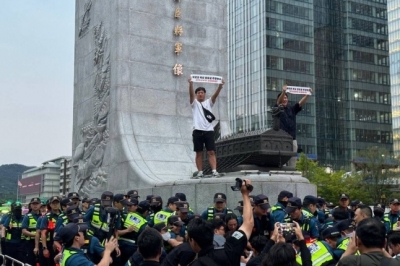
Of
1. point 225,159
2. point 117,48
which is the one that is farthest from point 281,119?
point 117,48

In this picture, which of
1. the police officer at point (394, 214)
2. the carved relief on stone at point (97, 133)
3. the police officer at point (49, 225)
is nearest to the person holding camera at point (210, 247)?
the police officer at point (394, 214)

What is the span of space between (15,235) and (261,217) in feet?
17.9

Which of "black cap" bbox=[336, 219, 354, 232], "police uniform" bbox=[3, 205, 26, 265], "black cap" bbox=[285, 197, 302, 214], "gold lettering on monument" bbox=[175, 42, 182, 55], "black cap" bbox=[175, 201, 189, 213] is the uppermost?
"gold lettering on monument" bbox=[175, 42, 182, 55]

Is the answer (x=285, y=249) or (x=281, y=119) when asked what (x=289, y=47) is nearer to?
(x=281, y=119)

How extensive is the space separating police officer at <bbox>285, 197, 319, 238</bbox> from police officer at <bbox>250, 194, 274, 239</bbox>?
292mm

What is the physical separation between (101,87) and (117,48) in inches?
59.3

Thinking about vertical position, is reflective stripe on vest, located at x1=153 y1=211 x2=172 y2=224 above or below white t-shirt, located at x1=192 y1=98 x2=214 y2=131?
below

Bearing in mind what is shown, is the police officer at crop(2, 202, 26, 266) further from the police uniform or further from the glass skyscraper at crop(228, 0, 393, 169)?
the glass skyscraper at crop(228, 0, 393, 169)

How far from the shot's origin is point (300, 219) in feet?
23.7

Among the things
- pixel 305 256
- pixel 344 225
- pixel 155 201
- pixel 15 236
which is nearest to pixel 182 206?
pixel 155 201

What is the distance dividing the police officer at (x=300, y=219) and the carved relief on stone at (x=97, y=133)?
10.8 m

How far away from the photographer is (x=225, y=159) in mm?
12648

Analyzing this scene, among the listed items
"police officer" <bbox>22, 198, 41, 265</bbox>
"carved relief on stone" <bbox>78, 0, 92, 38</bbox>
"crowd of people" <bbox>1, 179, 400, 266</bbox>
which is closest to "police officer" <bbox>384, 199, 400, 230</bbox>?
"crowd of people" <bbox>1, 179, 400, 266</bbox>

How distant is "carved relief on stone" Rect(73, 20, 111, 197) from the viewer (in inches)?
690
